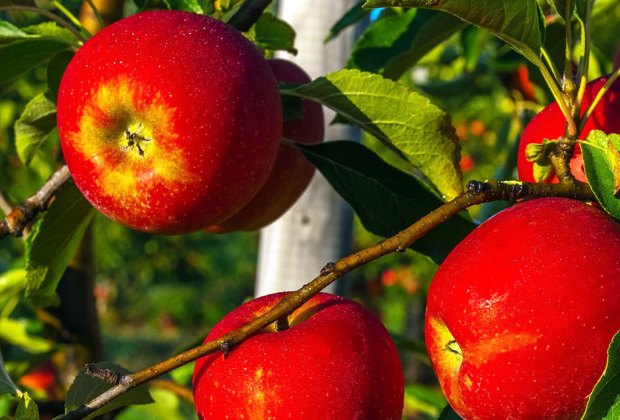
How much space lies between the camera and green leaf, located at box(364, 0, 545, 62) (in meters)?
0.67

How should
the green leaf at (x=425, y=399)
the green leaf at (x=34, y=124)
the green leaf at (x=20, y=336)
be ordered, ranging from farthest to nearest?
1. the green leaf at (x=20, y=336)
2. the green leaf at (x=425, y=399)
3. the green leaf at (x=34, y=124)

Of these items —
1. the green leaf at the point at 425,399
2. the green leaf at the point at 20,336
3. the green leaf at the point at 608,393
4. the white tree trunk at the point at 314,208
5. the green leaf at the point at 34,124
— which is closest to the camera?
the green leaf at the point at 608,393

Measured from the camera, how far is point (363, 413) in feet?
2.32

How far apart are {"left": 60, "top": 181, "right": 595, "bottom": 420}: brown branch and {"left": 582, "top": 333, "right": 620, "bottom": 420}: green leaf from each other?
15 cm

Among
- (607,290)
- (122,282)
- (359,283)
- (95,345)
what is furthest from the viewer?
(122,282)

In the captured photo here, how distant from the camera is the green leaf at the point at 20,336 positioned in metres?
1.80

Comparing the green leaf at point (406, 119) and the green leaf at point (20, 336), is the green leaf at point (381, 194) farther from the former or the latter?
the green leaf at point (20, 336)

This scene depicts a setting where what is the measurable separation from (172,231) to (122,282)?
10314 millimetres

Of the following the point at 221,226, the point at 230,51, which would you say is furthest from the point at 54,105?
the point at 230,51

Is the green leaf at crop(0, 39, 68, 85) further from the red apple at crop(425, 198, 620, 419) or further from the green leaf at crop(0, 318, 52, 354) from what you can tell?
the green leaf at crop(0, 318, 52, 354)

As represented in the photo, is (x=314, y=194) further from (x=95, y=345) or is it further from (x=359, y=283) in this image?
(x=359, y=283)

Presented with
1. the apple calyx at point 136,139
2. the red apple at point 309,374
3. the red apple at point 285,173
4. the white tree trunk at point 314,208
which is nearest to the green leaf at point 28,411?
the red apple at point 309,374

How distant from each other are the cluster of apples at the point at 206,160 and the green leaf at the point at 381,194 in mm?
140

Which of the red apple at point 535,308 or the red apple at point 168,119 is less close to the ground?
the red apple at point 168,119
